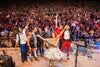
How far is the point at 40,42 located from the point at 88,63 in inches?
95.6

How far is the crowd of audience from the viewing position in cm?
810

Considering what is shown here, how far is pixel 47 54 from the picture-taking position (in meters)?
3.14

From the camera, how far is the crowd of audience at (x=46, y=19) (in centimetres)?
810

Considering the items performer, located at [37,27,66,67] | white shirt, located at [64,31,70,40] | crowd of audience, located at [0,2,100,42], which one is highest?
crowd of audience, located at [0,2,100,42]

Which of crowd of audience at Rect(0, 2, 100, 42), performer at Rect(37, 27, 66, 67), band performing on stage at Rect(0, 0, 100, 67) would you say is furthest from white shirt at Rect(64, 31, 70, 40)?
crowd of audience at Rect(0, 2, 100, 42)

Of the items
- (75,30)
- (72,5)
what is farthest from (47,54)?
(72,5)

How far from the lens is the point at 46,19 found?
29.8 feet

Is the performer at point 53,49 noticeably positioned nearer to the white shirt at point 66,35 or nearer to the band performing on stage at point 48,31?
the band performing on stage at point 48,31

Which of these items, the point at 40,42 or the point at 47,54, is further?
the point at 40,42

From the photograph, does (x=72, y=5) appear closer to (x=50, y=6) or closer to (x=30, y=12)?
(x=50, y=6)

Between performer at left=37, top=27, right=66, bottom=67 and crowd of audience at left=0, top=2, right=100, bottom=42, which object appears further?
crowd of audience at left=0, top=2, right=100, bottom=42

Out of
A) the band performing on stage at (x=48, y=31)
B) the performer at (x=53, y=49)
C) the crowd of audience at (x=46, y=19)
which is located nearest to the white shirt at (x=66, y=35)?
the band performing on stage at (x=48, y=31)

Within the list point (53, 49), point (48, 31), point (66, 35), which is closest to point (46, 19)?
point (48, 31)

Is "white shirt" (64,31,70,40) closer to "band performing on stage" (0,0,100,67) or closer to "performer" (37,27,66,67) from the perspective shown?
"band performing on stage" (0,0,100,67)
